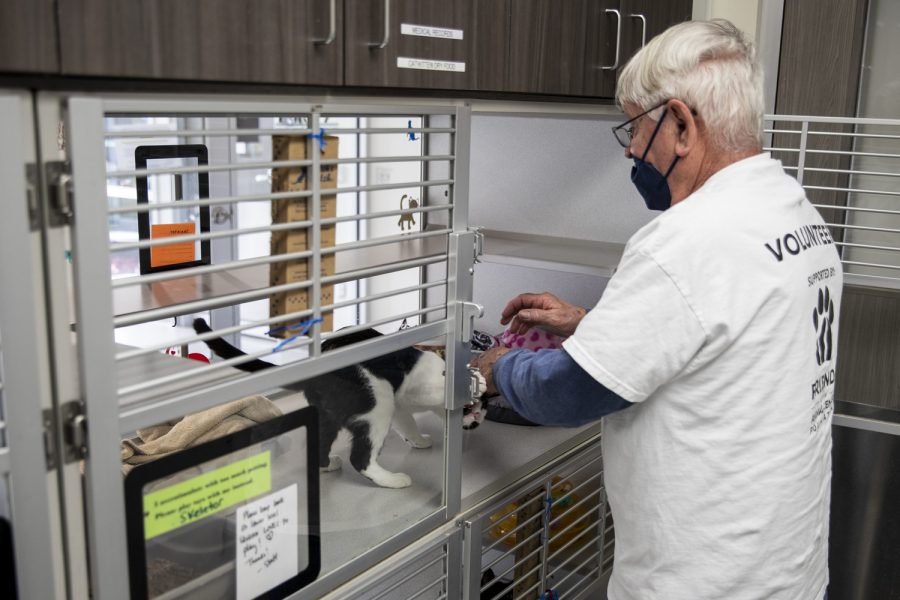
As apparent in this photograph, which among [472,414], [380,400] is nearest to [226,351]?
[380,400]

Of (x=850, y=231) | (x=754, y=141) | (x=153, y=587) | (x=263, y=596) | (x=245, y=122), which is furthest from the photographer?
(x=850, y=231)

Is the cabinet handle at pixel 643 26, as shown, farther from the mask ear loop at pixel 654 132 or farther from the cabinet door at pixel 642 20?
the mask ear loop at pixel 654 132

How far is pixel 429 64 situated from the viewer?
3.64ft

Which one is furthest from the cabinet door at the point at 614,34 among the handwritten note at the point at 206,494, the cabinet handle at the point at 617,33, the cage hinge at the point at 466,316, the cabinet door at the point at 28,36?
the cabinet door at the point at 28,36

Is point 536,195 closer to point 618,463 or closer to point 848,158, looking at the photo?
point 848,158

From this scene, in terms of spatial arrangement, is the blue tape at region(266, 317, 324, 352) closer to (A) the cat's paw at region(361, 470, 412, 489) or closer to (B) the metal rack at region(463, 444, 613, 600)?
(A) the cat's paw at region(361, 470, 412, 489)

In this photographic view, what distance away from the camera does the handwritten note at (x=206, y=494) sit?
90 cm

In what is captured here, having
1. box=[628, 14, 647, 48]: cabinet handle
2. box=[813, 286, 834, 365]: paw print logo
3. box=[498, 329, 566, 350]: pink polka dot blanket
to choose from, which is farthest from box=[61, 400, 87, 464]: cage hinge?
box=[628, 14, 647, 48]: cabinet handle

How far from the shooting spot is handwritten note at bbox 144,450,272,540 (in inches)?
35.5

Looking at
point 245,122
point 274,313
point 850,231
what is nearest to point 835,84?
point 850,231

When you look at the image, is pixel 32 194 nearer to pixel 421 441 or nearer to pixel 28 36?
pixel 28 36

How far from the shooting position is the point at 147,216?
155 cm

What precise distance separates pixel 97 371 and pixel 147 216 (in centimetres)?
85

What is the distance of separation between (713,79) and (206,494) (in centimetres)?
87
